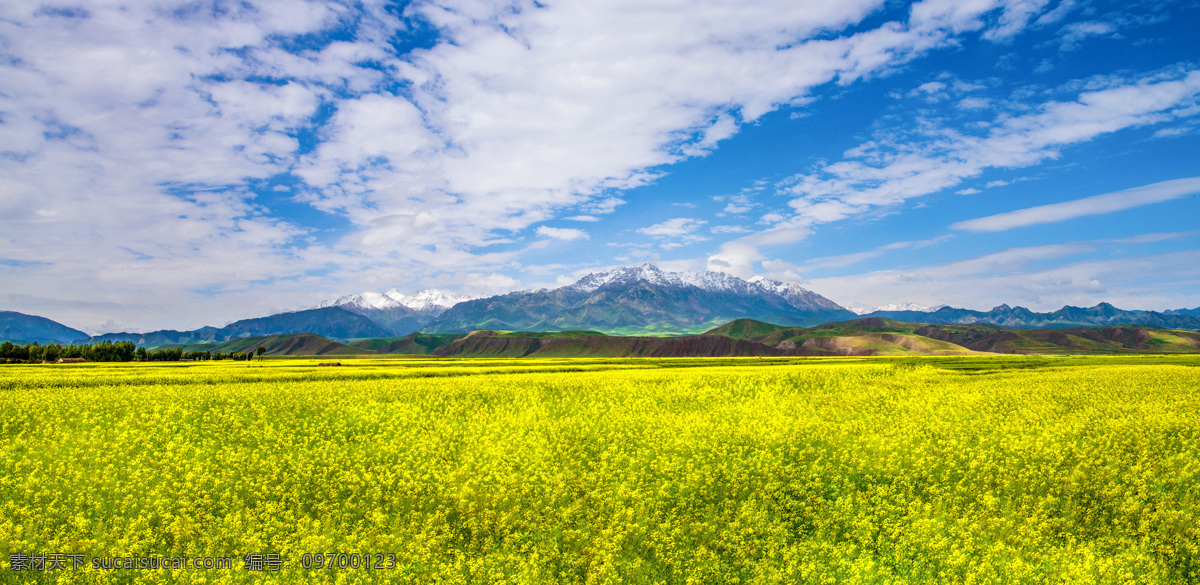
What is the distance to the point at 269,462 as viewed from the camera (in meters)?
24.8

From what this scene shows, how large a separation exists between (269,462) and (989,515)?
110 ft

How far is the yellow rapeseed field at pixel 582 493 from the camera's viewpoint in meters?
19.7

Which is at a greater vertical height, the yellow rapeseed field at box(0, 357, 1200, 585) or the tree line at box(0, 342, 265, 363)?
the tree line at box(0, 342, 265, 363)

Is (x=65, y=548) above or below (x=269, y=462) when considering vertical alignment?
below

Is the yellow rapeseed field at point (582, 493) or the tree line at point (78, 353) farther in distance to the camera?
the tree line at point (78, 353)

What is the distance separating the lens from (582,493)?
78.9 feet

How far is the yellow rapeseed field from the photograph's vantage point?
1972 cm

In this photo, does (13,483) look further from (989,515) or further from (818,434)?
(989,515)

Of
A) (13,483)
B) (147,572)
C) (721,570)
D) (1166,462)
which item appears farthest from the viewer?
(1166,462)

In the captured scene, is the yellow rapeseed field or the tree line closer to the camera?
the yellow rapeseed field

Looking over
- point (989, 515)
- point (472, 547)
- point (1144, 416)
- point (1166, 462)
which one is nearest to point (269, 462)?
point (472, 547)

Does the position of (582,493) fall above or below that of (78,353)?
below

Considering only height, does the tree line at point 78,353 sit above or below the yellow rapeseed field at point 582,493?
above

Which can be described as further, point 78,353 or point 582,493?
point 78,353
